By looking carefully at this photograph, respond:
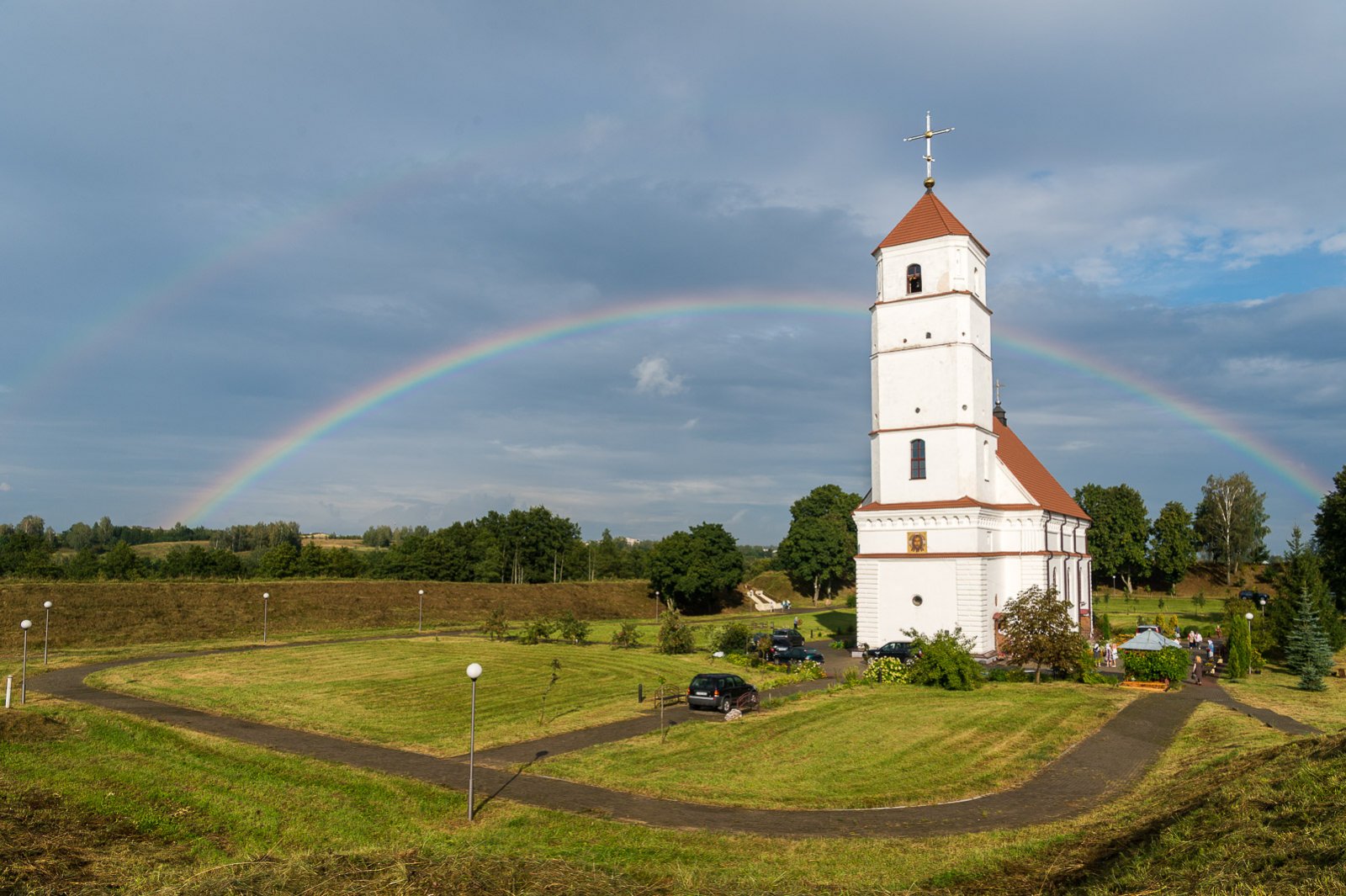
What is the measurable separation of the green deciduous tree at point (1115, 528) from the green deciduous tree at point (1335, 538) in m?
27.5

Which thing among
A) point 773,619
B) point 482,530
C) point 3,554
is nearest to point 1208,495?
point 773,619

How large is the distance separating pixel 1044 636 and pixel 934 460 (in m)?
15.1

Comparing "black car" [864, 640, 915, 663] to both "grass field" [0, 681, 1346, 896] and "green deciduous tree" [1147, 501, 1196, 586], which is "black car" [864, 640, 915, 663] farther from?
"green deciduous tree" [1147, 501, 1196, 586]

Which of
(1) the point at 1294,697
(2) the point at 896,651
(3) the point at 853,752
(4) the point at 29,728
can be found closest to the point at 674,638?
(2) the point at 896,651

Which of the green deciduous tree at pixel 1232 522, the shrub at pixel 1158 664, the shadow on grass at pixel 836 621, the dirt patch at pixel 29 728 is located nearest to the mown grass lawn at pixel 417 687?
the dirt patch at pixel 29 728

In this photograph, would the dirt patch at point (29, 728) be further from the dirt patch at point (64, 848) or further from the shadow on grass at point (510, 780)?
the shadow on grass at point (510, 780)

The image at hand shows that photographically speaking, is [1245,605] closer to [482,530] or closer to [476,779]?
[476,779]

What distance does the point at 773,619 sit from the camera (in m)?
79.2

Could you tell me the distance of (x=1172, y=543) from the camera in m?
99.5

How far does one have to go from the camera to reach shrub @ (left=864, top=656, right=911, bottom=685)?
3438cm

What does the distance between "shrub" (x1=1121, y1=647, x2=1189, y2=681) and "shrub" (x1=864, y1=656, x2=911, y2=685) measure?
921cm

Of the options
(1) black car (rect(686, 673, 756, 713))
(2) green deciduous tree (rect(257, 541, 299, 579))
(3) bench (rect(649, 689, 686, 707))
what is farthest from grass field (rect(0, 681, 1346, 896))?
(2) green deciduous tree (rect(257, 541, 299, 579))

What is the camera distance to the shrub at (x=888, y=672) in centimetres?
3438

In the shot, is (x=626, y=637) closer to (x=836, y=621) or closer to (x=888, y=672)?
(x=888, y=672)
